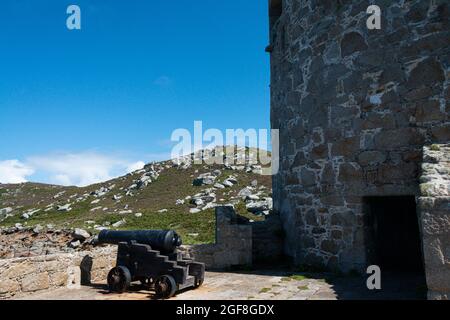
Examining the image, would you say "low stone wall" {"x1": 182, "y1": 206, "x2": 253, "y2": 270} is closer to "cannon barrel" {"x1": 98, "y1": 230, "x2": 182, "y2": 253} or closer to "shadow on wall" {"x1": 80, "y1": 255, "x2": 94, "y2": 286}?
"cannon barrel" {"x1": 98, "y1": 230, "x2": 182, "y2": 253}

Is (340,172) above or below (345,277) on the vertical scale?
above

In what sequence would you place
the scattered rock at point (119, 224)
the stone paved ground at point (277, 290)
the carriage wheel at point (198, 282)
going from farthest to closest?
the scattered rock at point (119, 224)
the carriage wheel at point (198, 282)
the stone paved ground at point (277, 290)

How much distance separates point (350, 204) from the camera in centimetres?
813

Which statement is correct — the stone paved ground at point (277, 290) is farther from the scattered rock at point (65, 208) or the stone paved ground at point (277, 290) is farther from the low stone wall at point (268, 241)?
the scattered rock at point (65, 208)

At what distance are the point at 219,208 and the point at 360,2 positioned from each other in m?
5.58

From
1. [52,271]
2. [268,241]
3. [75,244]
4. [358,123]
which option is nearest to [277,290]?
[268,241]

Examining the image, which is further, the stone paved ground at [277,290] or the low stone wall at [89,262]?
the low stone wall at [89,262]

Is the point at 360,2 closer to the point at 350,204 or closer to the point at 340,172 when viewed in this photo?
the point at 340,172

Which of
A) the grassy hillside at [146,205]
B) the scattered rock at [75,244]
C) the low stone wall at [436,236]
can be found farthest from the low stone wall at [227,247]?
the scattered rock at [75,244]

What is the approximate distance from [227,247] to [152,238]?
2589 millimetres

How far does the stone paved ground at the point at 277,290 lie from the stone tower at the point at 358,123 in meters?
0.92

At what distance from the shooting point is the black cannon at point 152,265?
22.6ft

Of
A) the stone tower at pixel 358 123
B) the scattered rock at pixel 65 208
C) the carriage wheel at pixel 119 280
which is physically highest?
the stone tower at pixel 358 123

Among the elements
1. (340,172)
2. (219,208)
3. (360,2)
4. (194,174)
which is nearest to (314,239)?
(340,172)
